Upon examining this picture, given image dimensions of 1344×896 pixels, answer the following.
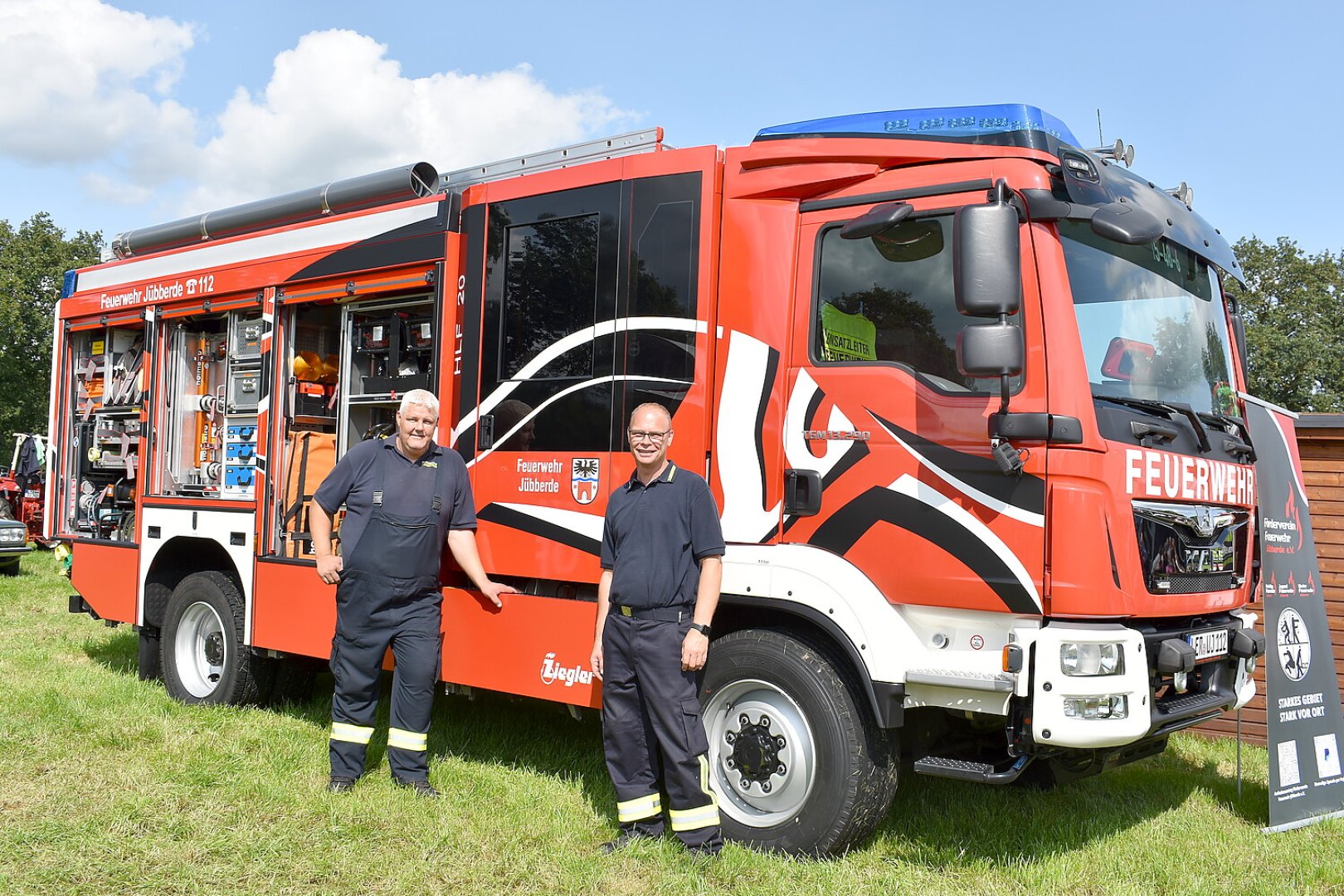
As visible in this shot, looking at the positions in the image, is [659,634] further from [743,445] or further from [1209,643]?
[1209,643]

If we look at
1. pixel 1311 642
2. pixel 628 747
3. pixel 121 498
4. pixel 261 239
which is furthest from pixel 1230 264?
pixel 121 498

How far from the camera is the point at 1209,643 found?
14.9ft

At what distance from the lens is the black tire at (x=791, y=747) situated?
4.29 meters

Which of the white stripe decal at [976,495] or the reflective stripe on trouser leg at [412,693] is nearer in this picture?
the white stripe decal at [976,495]

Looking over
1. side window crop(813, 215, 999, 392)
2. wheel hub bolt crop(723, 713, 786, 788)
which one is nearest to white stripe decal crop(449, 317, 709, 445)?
side window crop(813, 215, 999, 392)

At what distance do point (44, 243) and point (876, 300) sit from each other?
48.2 meters

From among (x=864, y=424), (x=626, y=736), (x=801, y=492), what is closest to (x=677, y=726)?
(x=626, y=736)

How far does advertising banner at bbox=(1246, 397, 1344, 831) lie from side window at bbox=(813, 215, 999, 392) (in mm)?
1950

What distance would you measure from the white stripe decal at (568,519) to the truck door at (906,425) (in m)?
0.98

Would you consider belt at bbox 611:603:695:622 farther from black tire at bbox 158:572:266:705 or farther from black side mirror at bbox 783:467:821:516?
black tire at bbox 158:572:266:705

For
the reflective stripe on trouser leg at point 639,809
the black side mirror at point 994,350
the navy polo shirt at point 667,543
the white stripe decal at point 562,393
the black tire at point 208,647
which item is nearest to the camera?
the black side mirror at point 994,350

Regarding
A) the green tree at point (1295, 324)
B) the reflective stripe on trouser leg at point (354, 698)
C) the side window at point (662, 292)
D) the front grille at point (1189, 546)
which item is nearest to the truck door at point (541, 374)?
the side window at point (662, 292)

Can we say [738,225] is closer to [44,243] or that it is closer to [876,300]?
[876,300]

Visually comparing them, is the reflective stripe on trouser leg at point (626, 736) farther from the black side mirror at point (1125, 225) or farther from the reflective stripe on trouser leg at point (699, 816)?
the black side mirror at point (1125, 225)
